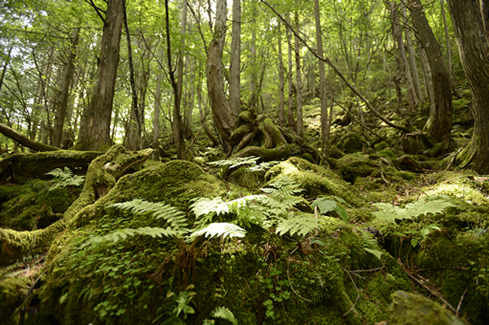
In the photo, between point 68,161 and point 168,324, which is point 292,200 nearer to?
point 168,324

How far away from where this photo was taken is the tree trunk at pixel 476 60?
14.3 feet

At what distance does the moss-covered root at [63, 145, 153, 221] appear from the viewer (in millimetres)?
3388

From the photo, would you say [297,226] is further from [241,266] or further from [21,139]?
[21,139]

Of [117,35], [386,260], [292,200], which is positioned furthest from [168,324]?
[117,35]

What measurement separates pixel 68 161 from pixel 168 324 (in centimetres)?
549

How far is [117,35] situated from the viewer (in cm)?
700

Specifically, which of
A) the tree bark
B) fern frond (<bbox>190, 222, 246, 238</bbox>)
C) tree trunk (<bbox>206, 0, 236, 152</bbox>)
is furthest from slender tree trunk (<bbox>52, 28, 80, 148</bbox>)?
fern frond (<bbox>190, 222, 246, 238</bbox>)

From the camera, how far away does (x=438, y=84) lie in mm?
7215

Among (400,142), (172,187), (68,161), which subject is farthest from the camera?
(400,142)

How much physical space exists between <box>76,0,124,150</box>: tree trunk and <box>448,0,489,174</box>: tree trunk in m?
8.86

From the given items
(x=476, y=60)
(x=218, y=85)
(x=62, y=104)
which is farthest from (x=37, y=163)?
(x=476, y=60)

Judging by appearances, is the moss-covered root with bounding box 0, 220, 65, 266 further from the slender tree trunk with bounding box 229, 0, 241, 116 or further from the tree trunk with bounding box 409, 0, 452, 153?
the tree trunk with bounding box 409, 0, 452, 153

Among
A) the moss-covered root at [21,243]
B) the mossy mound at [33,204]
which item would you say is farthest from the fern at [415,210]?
the mossy mound at [33,204]

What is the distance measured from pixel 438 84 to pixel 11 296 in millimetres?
10539
